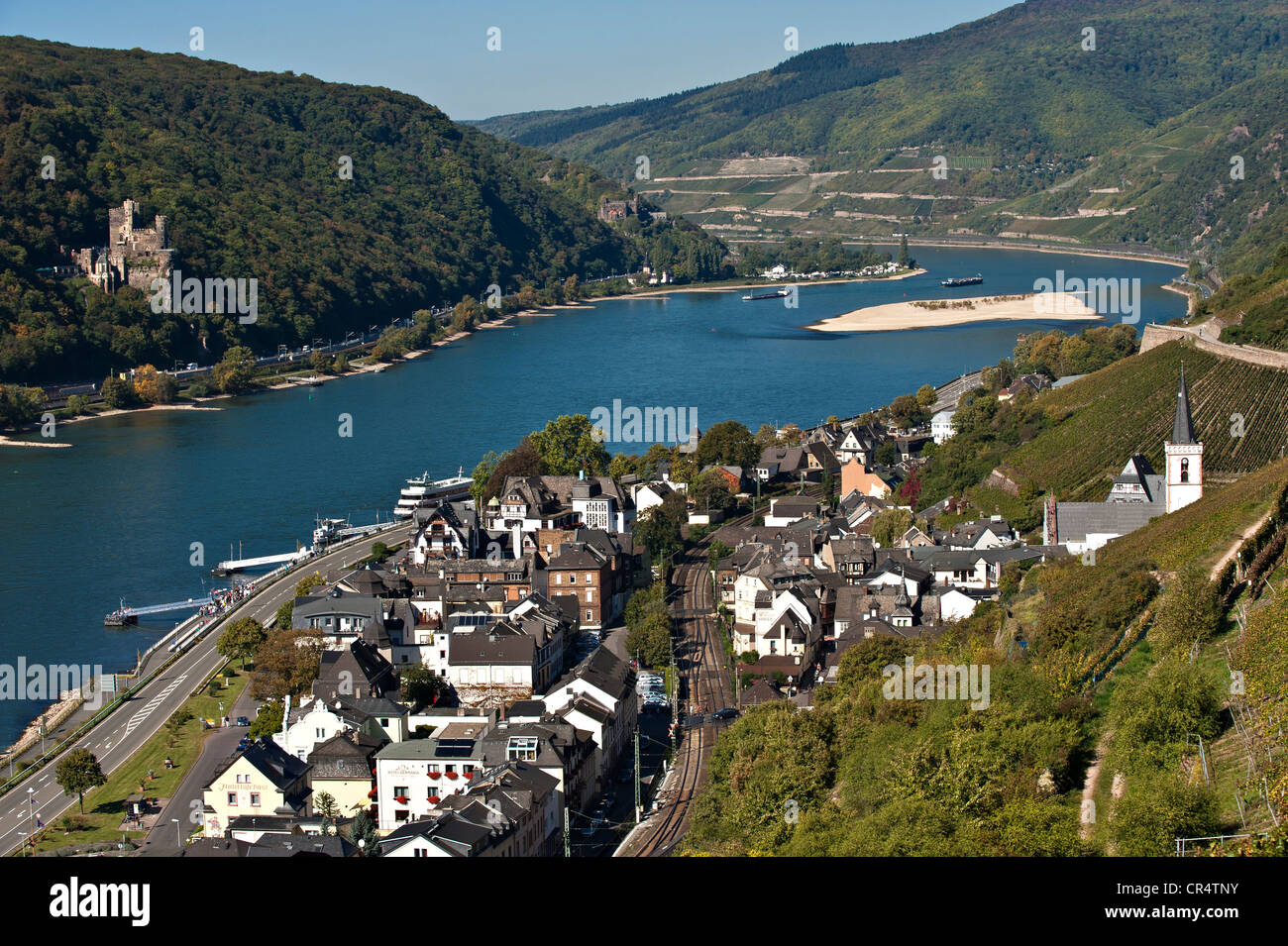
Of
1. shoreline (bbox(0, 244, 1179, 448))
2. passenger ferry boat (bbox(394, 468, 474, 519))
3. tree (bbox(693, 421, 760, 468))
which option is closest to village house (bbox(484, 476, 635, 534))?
passenger ferry boat (bbox(394, 468, 474, 519))

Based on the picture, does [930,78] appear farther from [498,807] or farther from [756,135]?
[498,807]

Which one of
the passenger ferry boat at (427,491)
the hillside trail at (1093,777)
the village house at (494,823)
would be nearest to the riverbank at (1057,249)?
the passenger ferry boat at (427,491)

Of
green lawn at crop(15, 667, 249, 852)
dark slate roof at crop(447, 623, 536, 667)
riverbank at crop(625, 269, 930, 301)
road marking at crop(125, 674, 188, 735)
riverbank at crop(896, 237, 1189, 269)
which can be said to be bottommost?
green lawn at crop(15, 667, 249, 852)

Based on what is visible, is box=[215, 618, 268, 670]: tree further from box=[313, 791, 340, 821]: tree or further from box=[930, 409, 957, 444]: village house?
box=[930, 409, 957, 444]: village house

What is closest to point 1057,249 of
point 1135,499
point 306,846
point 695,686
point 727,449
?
point 727,449

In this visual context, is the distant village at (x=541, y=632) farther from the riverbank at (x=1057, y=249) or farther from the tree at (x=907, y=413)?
the riverbank at (x=1057, y=249)

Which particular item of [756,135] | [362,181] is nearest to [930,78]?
[756,135]
